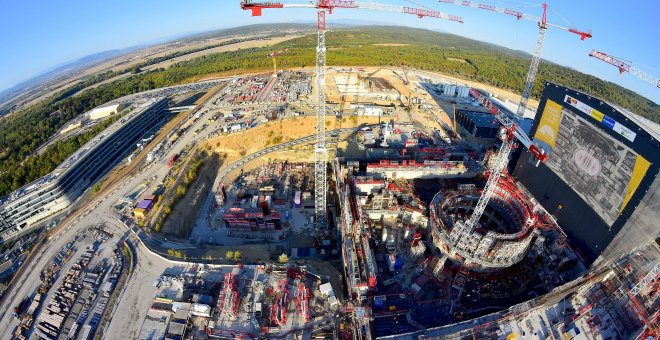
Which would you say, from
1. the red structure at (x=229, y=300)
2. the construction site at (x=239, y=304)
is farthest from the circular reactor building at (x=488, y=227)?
the red structure at (x=229, y=300)

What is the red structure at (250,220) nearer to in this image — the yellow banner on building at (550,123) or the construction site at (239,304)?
the construction site at (239,304)

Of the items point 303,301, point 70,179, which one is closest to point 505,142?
point 303,301

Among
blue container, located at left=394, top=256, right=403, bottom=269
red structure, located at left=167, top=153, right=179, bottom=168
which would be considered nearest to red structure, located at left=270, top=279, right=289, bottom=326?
blue container, located at left=394, top=256, right=403, bottom=269

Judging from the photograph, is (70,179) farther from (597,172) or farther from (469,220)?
(597,172)

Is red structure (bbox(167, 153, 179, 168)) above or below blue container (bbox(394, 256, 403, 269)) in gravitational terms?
above

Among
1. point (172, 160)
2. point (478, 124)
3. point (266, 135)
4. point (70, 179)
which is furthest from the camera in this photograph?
point (266, 135)

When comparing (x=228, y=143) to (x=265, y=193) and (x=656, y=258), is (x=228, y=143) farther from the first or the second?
(x=656, y=258)

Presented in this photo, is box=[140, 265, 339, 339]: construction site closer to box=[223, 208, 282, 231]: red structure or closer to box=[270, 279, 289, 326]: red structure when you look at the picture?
box=[270, 279, 289, 326]: red structure
